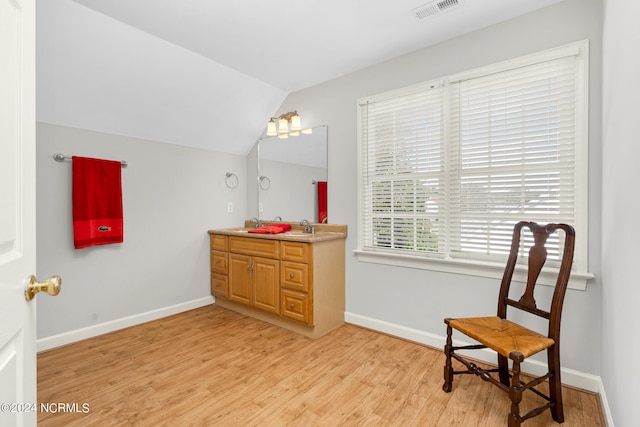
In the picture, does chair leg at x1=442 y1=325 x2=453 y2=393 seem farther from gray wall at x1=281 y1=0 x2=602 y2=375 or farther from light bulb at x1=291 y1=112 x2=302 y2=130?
light bulb at x1=291 y1=112 x2=302 y2=130

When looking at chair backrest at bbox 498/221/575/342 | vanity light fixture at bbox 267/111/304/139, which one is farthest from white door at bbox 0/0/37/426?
vanity light fixture at bbox 267/111/304/139

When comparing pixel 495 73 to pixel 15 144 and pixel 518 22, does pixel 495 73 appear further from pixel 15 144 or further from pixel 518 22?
pixel 15 144

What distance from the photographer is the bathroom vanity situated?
9.00 feet

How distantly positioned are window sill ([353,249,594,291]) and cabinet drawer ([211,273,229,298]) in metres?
1.53

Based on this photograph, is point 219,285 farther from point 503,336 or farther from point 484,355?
point 503,336

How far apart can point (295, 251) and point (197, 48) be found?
190 centimetres

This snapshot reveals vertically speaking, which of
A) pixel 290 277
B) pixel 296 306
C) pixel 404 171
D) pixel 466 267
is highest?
pixel 404 171

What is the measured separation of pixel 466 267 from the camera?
2.36m

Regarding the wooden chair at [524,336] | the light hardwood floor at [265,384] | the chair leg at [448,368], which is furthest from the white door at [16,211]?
the chair leg at [448,368]

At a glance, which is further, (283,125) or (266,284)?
(283,125)

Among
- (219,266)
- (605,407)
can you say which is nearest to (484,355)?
(605,407)

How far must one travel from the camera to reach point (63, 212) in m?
2.61

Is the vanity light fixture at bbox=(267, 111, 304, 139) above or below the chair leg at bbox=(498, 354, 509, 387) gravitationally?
above

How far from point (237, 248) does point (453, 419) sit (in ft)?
7.92
